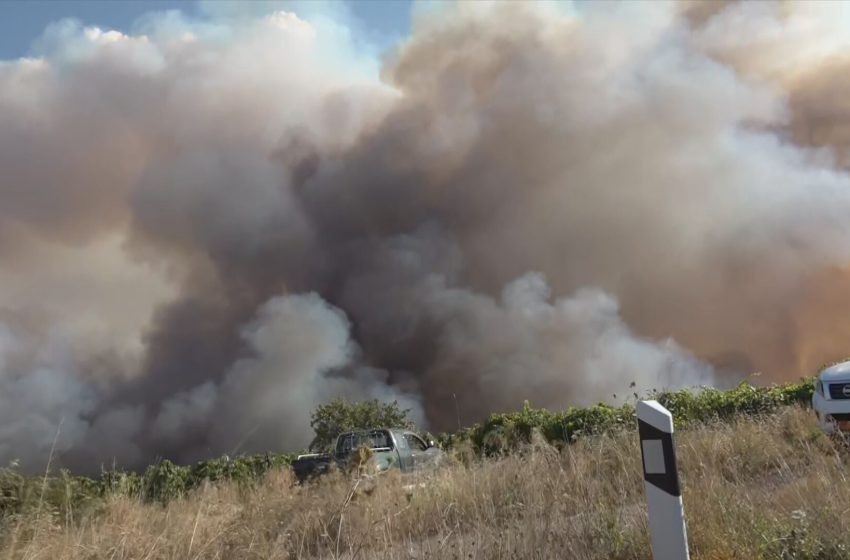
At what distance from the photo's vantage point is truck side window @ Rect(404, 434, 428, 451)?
17.1m

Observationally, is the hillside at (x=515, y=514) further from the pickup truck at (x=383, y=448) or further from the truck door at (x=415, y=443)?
the truck door at (x=415, y=443)

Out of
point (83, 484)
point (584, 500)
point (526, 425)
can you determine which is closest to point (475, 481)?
point (584, 500)

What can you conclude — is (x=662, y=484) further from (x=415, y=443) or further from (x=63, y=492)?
(x=415, y=443)

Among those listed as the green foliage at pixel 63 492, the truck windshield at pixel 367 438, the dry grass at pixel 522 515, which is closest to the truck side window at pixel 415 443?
the truck windshield at pixel 367 438

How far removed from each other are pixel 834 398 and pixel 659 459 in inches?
210

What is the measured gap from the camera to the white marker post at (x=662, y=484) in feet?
12.6

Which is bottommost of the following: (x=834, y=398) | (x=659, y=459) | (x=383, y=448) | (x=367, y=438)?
(x=659, y=459)

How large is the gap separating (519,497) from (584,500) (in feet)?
1.90

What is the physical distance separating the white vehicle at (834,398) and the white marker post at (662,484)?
4.63 m

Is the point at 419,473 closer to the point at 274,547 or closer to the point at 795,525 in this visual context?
the point at 274,547

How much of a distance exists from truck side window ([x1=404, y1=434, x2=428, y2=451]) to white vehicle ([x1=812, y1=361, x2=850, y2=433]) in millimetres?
9928

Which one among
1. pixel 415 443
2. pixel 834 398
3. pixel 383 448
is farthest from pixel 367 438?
pixel 834 398

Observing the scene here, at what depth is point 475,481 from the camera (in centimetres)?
707

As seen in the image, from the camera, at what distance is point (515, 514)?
561 centimetres
